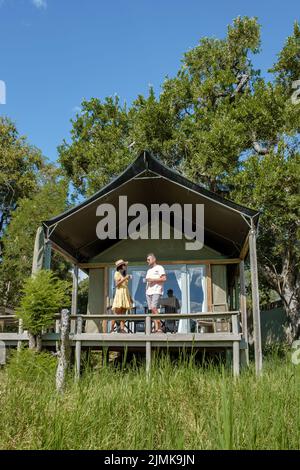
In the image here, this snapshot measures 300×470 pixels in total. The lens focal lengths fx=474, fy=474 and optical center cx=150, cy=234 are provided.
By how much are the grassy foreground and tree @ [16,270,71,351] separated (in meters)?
2.34

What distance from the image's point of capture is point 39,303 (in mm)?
7949

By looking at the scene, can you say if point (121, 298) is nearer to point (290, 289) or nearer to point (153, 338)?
point (153, 338)

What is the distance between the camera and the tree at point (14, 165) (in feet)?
84.6

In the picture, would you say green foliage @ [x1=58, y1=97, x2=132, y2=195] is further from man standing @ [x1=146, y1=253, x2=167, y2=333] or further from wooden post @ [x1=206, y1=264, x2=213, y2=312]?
man standing @ [x1=146, y1=253, x2=167, y2=333]

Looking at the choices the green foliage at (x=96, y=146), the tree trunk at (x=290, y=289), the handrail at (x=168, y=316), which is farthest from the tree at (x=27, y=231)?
the handrail at (x=168, y=316)

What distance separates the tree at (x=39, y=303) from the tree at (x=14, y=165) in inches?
717

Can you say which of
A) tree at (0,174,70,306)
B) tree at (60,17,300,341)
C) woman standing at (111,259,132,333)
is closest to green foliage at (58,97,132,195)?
tree at (60,17,300,341)

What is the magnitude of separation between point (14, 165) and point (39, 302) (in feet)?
64.6

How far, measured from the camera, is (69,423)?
14.1 ft

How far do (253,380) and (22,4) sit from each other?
12.0 m
